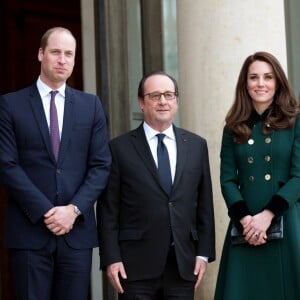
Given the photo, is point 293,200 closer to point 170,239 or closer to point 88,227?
point 170,239

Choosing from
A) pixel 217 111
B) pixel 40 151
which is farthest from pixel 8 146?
pixel 217 111

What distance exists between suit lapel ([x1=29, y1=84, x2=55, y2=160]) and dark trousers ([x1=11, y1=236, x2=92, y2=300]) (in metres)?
0.53

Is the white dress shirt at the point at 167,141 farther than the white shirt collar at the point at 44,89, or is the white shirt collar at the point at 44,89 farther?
the white dress shirt at the point at 167,141

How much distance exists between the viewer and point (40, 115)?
5.01 m

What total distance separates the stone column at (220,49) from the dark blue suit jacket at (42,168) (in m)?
1.70

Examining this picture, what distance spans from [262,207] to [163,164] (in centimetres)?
63

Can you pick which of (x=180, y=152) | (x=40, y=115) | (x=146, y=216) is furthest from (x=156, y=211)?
(x=40, y=115)

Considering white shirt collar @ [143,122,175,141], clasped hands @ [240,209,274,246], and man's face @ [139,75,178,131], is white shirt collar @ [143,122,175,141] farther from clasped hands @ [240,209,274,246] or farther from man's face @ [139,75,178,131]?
clasped hands @ [240,209,274,246]

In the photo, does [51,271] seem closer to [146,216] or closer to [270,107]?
[146,216]

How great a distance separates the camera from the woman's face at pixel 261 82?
5.22 metres

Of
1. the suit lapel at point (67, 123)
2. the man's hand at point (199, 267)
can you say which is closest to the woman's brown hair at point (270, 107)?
the man's hand at point (199, 267)

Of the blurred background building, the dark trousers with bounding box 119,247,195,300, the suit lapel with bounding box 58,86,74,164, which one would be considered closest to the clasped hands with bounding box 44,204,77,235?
the suit lapel with bounding box 58,86,74,164

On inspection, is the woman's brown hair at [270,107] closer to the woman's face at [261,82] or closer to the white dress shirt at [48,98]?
the woman's face at [261,82]

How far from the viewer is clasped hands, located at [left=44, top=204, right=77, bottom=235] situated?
4.78m
